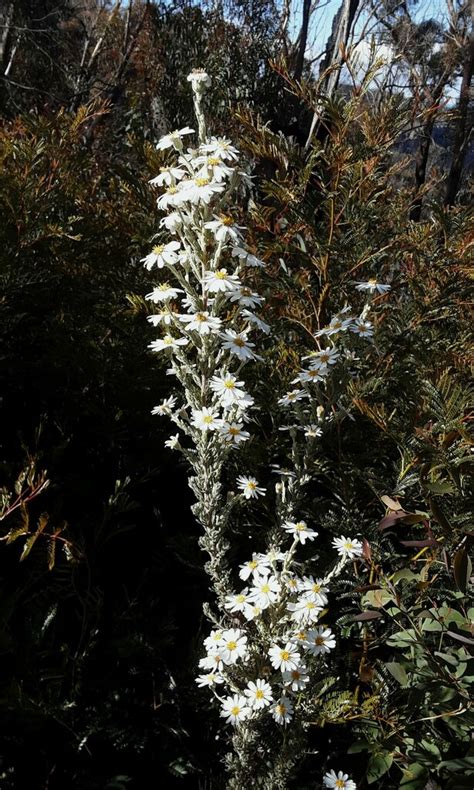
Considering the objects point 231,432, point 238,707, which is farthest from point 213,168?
point 238,707

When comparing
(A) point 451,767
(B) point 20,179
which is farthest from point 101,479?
(A) point 451,767

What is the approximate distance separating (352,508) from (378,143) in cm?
107

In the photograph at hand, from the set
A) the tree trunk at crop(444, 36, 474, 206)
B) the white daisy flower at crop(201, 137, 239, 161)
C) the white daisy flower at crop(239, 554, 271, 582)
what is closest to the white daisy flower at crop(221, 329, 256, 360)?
the white daisy flower at crop(201, 137, 239, 161)

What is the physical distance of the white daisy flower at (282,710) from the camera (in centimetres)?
133

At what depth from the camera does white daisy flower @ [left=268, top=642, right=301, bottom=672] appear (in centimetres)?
131

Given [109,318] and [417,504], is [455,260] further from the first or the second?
[109,318]

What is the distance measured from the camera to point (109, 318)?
84.6 inches

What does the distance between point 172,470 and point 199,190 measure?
3.73 feet

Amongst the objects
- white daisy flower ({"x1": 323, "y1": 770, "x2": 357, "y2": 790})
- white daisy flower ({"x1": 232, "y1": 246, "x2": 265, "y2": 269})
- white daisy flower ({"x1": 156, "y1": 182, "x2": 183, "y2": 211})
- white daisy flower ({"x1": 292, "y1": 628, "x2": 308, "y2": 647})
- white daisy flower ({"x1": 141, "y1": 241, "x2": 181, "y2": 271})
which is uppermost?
white daisy flower ({"x1": 156, "y1": 182, "x2": 183, "y2": 211})

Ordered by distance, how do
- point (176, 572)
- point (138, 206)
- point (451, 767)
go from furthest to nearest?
point (138, 206) < point (176, 572) < point (451, 767)

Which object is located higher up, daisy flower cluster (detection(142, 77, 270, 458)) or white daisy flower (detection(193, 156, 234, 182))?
white daisy flower (detection(193, 156, 234, 182))

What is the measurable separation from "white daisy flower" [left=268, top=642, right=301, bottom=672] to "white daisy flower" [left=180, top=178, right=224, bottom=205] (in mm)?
948

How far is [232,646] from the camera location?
1.33 metres

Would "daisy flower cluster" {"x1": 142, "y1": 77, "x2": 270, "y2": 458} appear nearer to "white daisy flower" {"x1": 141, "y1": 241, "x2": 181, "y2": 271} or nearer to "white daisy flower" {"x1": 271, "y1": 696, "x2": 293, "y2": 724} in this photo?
"white daisy flower" {"x1": 141, "y1": 241, "x2": 181, "y2": 271}
